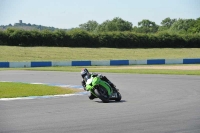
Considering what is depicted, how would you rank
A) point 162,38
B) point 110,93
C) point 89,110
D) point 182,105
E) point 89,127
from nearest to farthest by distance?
point 89,127 → point 89,110 → point 182,105 → point 110,93 → point 162,38

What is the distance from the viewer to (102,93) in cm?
1175

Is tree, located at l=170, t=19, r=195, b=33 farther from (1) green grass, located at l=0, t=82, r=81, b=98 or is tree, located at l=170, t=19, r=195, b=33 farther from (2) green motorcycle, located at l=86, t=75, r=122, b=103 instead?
(1) green grass, located at l=0, t=82, r=81, b=98

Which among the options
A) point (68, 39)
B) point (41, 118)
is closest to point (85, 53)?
point (68, 39)

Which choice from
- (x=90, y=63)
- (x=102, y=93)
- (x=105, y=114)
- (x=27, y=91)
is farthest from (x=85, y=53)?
(x=105, y=114)

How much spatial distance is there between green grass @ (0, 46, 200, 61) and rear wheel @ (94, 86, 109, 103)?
26911 mm

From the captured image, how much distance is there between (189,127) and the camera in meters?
7.30

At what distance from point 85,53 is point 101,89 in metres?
34.1

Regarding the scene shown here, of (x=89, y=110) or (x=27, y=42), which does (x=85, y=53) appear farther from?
(x=89, y=110)

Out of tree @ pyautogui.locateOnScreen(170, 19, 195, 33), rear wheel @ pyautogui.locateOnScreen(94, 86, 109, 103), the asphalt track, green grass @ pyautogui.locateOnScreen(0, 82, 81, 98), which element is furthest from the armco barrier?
tree @ pyautogui.locateOnScreen(170, 19, 195, 33)

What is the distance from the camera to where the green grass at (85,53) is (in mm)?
39831

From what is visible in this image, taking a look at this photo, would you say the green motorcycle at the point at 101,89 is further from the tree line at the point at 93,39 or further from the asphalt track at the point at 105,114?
the tree line at the point at 93,39

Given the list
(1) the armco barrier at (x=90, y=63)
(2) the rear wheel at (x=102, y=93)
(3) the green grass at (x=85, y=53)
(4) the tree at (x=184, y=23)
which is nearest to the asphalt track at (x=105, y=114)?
(2) the rear wheel at (x=102, y=93)

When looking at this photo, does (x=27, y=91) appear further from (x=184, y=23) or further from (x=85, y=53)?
(x=85, y=53)

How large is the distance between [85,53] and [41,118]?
123 ft
